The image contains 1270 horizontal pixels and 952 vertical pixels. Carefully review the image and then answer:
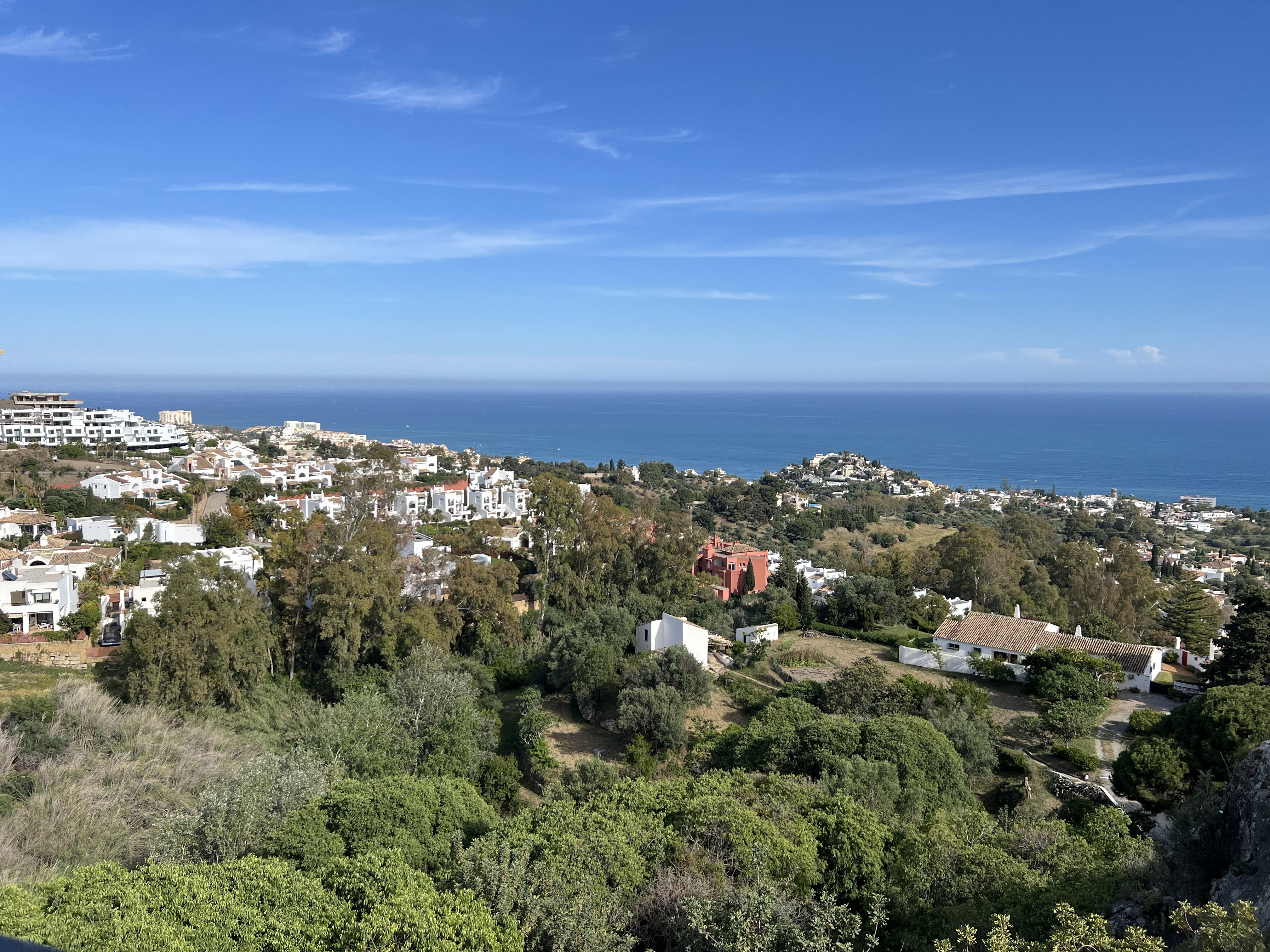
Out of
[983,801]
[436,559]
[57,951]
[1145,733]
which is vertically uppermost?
[57,951]

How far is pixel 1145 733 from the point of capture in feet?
48.9

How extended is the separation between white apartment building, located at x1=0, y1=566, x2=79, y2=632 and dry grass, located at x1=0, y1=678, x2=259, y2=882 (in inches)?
287

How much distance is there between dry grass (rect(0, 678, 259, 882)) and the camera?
10.6 meters

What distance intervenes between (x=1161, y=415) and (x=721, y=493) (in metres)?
180

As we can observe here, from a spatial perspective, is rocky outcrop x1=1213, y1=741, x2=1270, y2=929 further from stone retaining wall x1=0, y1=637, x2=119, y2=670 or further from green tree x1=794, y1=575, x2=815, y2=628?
stone retaining wall x1=0, y1=637, x2=119, y2=670

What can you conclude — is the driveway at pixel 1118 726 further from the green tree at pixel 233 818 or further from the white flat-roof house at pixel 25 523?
the white flat-roof house at pixel 25 523

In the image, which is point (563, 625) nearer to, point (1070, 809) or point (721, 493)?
point (1070, 809)

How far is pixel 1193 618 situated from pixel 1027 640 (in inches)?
317

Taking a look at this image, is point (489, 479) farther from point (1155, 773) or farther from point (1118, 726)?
point (1155, 773)

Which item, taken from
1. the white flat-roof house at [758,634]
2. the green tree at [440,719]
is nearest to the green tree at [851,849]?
the green tree at [440,719]

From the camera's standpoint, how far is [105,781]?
12.4 m

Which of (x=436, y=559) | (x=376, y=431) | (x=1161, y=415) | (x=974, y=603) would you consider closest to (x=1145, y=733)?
(x=974, y=603)

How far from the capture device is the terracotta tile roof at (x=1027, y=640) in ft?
62.6

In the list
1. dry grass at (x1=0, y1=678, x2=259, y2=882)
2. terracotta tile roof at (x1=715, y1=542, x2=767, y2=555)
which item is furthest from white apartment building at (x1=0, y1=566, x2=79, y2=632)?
terracotta tile roof at (x1=715, y1=542, x2=767, y2=555)
